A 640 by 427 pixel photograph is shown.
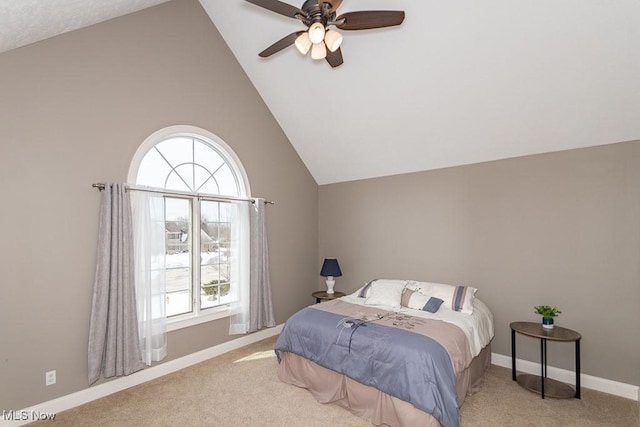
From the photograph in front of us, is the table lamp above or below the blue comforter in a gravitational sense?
above

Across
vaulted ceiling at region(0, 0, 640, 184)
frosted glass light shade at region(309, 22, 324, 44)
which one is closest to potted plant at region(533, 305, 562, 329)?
vaulted ceiling at region(0, 0, 640, 184)

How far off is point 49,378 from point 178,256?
4.93 feet

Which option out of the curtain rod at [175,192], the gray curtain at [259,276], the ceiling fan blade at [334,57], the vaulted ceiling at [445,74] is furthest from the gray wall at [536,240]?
the ceiling fan blade at [334,57]

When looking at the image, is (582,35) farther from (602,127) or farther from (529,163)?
(529,163)

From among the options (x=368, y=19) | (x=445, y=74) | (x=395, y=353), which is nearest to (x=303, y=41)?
(x=368, y=19)

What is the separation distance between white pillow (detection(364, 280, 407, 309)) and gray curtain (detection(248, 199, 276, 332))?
1443 mm

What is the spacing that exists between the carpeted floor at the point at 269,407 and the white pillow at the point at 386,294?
115cm

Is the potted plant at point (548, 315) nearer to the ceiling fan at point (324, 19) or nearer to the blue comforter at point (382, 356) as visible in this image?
the blue comforter at point (382, 356)

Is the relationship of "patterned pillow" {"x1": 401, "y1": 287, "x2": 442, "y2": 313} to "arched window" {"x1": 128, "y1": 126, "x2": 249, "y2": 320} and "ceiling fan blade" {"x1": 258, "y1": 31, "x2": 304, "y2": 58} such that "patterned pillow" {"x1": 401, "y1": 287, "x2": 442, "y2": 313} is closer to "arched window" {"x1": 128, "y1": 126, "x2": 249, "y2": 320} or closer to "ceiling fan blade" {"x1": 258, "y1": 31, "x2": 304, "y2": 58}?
"arched window" {"x1": 128, "y1": 126, "x2": 249, "y2": 320}

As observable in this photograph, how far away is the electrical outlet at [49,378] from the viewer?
264 centimetres

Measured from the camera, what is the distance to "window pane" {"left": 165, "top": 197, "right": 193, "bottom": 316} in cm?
360

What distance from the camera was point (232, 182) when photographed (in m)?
4.26

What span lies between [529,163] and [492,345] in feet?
6.98

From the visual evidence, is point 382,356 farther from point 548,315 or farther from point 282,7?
point 282,7
